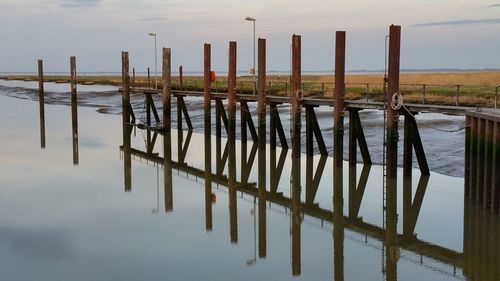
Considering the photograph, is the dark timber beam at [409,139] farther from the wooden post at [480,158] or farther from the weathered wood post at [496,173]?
the weathered wood post at [496,173]

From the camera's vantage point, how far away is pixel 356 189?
2092cm

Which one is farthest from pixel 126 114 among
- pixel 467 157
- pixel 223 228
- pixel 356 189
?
pixel 467 157

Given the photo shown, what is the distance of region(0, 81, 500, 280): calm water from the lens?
13336 mm

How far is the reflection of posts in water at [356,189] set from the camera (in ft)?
60.7

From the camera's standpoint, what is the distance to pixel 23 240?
15.7 m

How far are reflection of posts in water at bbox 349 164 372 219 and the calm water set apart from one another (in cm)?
9

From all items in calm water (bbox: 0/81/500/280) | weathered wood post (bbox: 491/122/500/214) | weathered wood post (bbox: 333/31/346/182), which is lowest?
calm water (bbox: 0/81/500/280)

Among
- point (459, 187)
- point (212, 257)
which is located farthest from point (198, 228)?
point (459, 187)

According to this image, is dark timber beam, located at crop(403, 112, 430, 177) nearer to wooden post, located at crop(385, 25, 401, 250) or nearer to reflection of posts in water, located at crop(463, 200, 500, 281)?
wooden post, located at crop(385, 25, 401, 250)

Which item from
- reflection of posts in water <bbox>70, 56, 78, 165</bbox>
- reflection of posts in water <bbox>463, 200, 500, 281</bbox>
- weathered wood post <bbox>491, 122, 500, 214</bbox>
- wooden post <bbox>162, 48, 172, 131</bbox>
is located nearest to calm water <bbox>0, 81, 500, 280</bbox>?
reflection of posts in water <bbox>463, 200, 500, 281</bbox>

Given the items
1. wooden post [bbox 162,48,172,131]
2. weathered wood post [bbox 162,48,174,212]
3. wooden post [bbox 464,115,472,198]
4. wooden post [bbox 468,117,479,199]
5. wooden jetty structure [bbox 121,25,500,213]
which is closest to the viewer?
wooden jetty structure [bbox 121,25,500,213]

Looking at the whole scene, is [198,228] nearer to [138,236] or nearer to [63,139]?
[138,236]

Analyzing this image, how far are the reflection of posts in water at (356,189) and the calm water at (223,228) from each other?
9cm

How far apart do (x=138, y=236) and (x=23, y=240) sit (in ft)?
9.04
